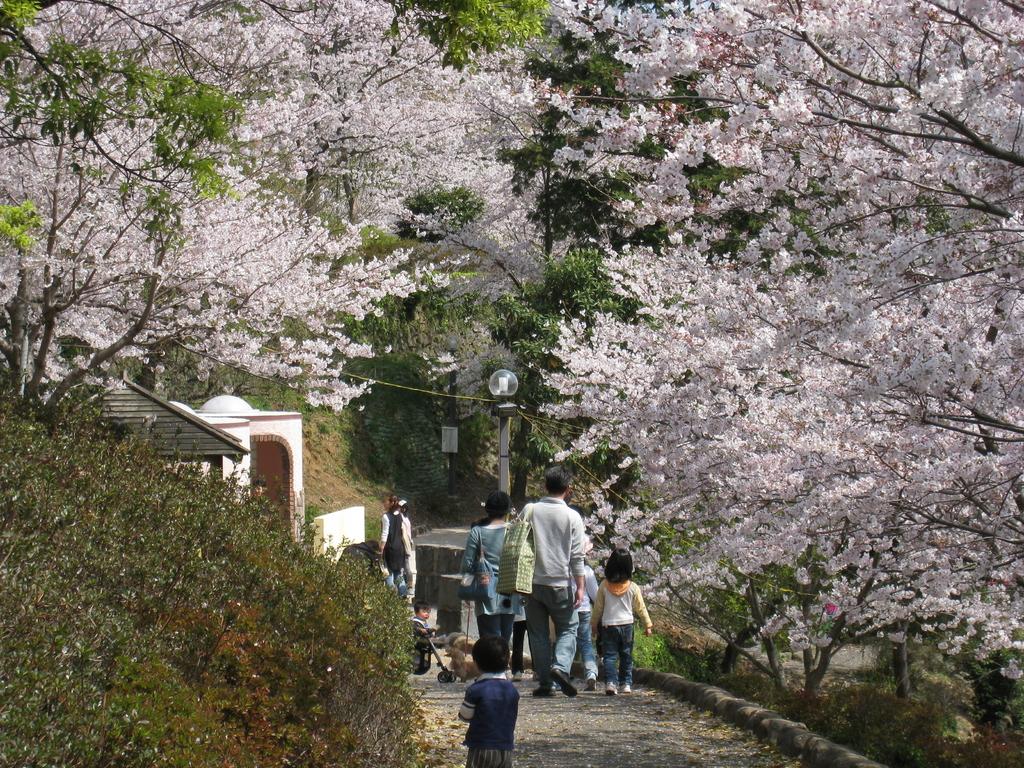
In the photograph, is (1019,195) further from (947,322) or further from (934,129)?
(947,322)

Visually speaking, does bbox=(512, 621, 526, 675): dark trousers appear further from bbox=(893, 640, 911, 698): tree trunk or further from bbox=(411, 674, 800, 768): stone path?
bbox=(893, 640, 911, 698): tree trunk

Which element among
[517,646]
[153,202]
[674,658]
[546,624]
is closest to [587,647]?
[546,624]

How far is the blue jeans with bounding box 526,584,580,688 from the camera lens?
7953mm

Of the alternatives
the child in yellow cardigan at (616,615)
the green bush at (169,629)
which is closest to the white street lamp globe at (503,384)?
the child in yellow cardigan at (616,615)

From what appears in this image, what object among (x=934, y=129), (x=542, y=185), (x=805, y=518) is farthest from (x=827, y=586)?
(x=542, y=185)

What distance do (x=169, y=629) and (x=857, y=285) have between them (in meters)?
3.61

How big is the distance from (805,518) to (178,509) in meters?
4.15

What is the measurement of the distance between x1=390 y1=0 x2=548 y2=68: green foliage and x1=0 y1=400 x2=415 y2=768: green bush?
3221 millimetres

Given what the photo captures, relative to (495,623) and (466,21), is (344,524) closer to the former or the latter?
(495,623)

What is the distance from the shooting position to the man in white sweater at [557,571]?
786cm

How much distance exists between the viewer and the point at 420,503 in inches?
942

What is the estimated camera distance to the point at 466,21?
23.5ft

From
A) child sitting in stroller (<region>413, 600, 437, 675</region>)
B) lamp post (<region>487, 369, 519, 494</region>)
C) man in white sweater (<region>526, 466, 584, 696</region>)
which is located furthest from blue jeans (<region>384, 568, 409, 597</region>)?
man in white sweater (<region>526, 466, 584, 696</region>)

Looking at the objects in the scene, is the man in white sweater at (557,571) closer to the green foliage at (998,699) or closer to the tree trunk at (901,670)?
the tree trunk at (901,670)
